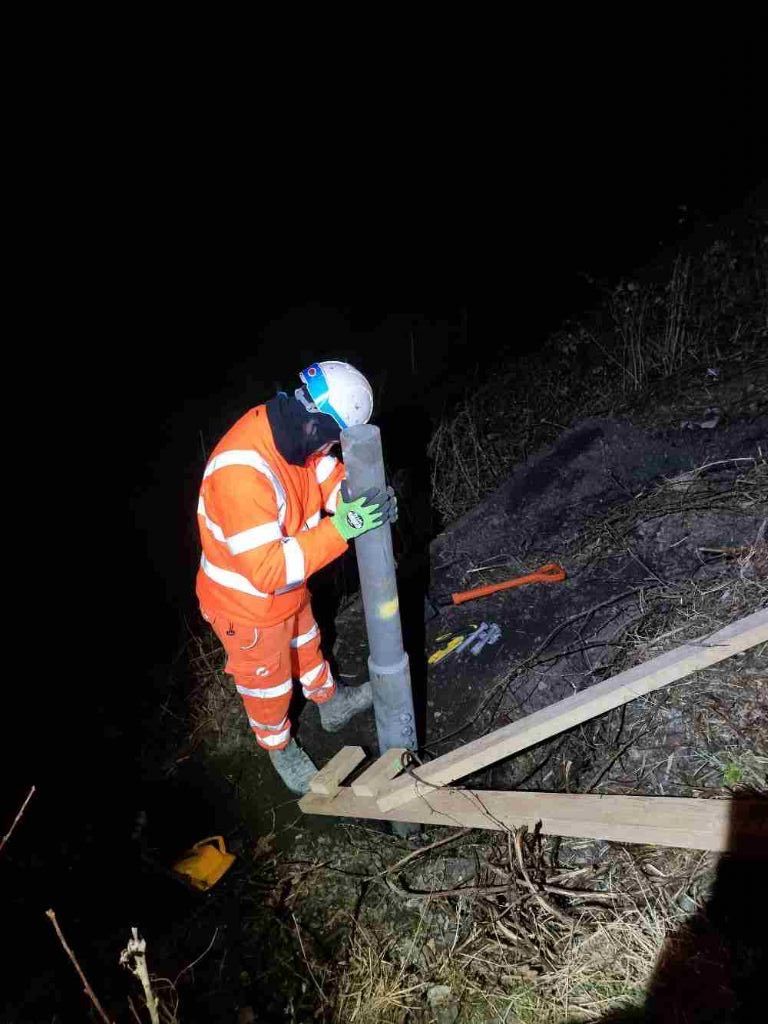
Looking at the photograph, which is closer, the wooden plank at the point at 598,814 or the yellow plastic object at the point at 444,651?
the wooden plank at the point at 598,814

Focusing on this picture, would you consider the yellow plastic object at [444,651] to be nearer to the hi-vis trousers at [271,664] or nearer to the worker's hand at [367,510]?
the hi-vis trousers at [271,664]

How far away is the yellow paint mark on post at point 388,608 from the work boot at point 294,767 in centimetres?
128

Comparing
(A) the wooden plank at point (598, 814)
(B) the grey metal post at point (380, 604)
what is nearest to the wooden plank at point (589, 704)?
(A) the wooden plank at point (598, 814)

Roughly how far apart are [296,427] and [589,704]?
1.59 meters

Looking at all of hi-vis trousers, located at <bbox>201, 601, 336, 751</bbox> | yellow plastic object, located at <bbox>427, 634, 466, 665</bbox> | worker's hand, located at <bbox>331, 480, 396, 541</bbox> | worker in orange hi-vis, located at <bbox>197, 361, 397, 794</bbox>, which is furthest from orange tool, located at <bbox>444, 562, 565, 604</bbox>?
worker's hand, located at <bbox>331, 480, 396, 541</bbox>

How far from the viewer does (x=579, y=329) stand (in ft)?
25.7

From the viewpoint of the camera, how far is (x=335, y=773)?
3.07m

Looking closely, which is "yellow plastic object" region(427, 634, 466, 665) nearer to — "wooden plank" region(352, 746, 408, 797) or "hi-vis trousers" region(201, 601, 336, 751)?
"hi-vis trousers" region(201, 601, 336, 751)

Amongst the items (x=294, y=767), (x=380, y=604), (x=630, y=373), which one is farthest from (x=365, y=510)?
(x=630, y=373)

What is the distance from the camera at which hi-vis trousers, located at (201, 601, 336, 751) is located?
3150 millimetres

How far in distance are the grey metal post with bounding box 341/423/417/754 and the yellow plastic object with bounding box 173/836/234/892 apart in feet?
3.36

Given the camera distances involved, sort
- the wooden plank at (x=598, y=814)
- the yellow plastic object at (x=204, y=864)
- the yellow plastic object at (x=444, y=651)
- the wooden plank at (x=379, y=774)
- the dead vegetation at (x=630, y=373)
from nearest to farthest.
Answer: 1. the wooden plank at (x=598, y=814)
2. the wooden plank at (x=379, y=774)
3. the yellow plastic object at (x=204, y=864)
4. the yellow plastic object at (x=444, y=651)
5. the dead vegetation at (x=630, y=373)

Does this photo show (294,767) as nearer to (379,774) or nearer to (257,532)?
(379,774)

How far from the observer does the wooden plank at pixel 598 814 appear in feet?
7.26
